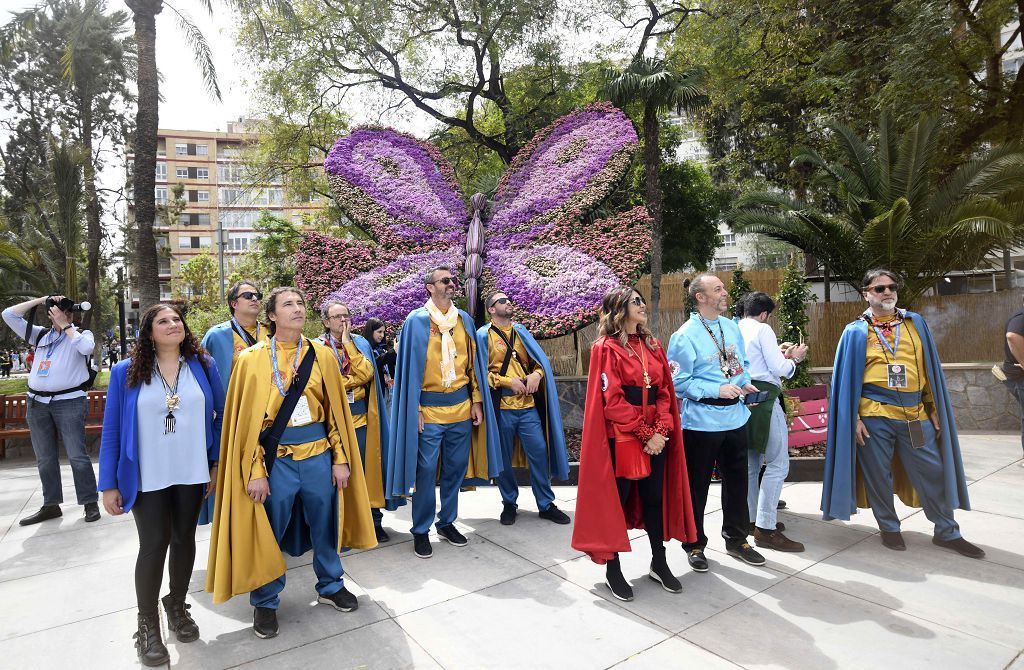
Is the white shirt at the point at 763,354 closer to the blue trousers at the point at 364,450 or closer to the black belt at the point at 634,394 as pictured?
the black belt at the point at 634,394

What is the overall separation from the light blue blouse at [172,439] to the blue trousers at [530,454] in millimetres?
2412

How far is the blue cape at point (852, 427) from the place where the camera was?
4.21 meters

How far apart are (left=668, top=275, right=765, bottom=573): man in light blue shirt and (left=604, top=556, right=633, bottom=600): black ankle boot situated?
61cm

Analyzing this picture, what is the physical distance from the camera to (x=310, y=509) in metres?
→ 3.31

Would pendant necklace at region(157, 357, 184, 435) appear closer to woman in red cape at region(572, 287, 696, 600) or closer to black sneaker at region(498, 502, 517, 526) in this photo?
woman in red cape at region(572, 287, 696, 600)

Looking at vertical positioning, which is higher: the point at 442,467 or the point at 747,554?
the point at 442,467

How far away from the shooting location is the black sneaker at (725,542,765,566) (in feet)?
12.9

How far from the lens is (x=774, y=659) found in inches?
111

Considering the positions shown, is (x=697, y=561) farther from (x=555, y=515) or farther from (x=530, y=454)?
(x=530, y=454)

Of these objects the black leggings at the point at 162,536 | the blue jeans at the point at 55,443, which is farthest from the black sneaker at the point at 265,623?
the blue jeans at the point at 55,443

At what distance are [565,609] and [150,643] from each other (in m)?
2.10

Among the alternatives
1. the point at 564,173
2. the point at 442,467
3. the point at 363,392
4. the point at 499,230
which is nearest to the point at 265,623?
the point at 442,467

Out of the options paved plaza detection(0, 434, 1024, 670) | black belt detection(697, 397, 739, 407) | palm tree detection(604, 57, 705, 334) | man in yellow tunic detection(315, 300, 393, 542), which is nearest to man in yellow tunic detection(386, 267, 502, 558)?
man in yellow tunic detection(315, 300, 393, 542)

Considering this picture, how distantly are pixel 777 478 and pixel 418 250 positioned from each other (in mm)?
Answer: 4569
